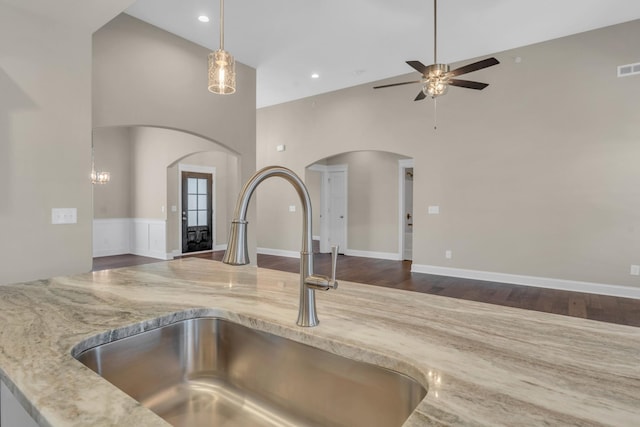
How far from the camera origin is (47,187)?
7.78 feet

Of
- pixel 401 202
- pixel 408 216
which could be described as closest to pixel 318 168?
pixel 401 202

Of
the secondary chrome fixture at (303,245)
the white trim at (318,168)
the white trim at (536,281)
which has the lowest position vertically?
the white trim at (536,281)

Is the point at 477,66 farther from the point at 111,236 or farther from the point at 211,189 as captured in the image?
the point at 111,236

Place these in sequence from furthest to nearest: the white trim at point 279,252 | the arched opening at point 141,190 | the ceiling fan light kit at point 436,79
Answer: the white trim at point 279,252, the arched opening at point 141,190, the ceiling fan light kit at point 436,79

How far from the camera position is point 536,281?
16.5 feet

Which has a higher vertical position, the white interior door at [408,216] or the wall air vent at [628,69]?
the wall air vent at [628,69]

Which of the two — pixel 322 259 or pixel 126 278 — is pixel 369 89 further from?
pixel 126 278

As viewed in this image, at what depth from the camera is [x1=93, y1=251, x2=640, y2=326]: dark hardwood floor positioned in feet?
12.9

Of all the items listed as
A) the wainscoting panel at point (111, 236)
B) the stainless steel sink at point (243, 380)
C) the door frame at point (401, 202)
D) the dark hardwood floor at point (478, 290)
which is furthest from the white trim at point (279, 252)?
the stainless steel sink at point (243, 380)

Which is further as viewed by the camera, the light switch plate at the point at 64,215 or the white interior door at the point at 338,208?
the white interior door at the point at 338,208

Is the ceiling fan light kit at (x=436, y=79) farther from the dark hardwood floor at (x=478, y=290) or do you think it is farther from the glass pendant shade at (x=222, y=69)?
the dark hardwood floor at (x=478, y=290)

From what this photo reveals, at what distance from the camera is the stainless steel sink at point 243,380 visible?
0.81 m

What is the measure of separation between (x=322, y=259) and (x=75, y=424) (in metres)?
6.84

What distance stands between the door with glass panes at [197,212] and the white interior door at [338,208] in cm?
295
